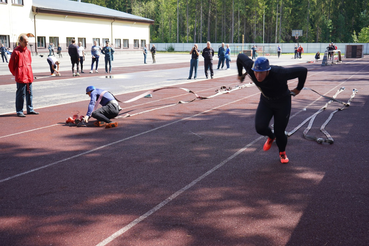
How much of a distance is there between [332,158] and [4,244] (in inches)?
209

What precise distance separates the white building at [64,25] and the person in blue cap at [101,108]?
41846 mm

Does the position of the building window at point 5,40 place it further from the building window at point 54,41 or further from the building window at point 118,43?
the building window at point 118,43

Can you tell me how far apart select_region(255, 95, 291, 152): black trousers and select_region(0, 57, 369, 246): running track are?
58 centimetres

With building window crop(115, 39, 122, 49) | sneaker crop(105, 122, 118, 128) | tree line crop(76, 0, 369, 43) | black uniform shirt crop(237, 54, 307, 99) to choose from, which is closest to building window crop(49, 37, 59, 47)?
building window crop(115, 39, 122, 49)

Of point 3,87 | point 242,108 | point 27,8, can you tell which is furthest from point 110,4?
point 242,108

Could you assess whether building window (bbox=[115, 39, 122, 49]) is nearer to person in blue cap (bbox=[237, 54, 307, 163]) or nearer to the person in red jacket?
the person in red jacket

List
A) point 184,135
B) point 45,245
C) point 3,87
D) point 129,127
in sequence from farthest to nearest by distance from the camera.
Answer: point 3,87 < point 129,127 < point 184,135 < point 45,245

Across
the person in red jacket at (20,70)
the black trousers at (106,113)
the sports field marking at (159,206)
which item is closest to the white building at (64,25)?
the person in red jacket at (20,70)

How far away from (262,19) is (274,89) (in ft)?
316

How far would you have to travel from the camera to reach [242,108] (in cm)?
1201

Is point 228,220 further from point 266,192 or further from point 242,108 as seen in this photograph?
point 242,108

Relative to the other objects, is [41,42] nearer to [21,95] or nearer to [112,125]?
[21,95]

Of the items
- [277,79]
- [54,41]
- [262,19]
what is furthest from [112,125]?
[262,19]

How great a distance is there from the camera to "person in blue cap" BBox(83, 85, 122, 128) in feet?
30.1
